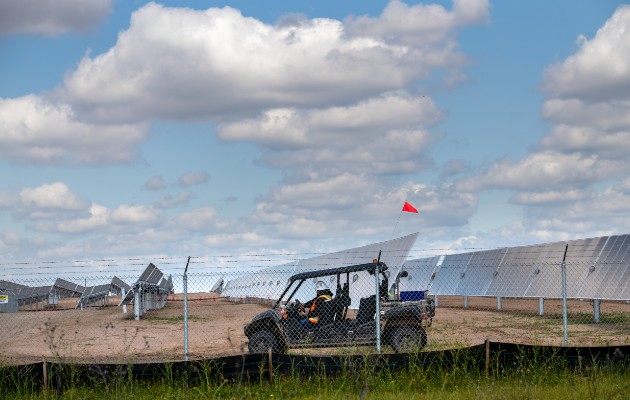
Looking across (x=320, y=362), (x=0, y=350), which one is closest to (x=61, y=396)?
(x=320, y=362)

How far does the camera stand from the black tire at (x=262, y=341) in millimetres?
15220

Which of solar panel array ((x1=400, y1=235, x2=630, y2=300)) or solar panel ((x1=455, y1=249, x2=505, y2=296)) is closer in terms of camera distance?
solar panel array ((x1=400, y1=235, x2=630, y2=300))

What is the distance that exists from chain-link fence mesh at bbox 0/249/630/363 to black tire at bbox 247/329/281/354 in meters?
0.02

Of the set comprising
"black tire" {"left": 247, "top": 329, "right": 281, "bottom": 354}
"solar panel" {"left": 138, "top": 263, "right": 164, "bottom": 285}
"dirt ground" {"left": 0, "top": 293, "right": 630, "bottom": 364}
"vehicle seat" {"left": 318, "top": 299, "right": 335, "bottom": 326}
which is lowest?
"dirt ground" {"left": 0, "top": 293, "right": 630, "bottom": 364}

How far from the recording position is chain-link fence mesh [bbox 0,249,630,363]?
49.5 feet

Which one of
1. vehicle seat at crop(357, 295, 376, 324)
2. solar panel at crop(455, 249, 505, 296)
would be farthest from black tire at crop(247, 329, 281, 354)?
solar panel at crop(455, 249, 505, 296)

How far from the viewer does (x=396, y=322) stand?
49.5 feet

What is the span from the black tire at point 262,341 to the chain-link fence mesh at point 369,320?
0.06 feet

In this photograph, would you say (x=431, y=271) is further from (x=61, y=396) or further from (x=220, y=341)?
(x=61, y=396)

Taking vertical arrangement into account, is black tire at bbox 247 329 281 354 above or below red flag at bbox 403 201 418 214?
below

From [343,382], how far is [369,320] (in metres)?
5.14

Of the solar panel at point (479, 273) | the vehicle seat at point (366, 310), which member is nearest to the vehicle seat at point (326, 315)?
the vehicle seat at point (366, 310)

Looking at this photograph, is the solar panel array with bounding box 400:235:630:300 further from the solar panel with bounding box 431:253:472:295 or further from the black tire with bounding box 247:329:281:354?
the black tire with bounding box 247:329:281:354

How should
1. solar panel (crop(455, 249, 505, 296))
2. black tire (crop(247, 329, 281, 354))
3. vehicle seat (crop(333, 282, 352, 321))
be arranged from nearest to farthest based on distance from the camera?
vehicle seat (crop(333, 282, 352, 321))
black tire (crop(247, 329, 281, 354))
solar panel (crop(455, 249, 505, 296))
